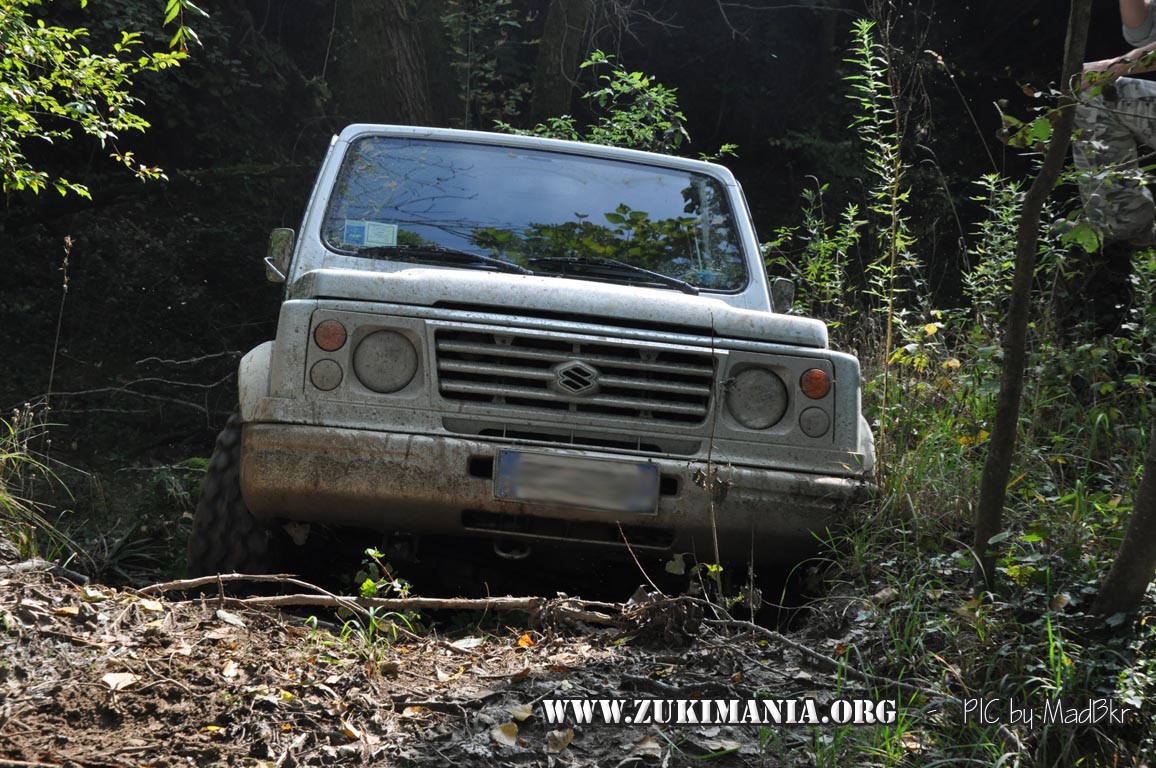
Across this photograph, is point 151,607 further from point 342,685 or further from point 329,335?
point 329,335

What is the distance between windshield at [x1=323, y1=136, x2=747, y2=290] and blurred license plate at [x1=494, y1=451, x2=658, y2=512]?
92 cm

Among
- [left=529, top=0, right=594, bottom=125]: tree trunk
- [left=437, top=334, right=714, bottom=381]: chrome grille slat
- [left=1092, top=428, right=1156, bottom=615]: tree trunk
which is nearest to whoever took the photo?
[left=1092, top=428, right=1156, bottom=615]: tree trunk

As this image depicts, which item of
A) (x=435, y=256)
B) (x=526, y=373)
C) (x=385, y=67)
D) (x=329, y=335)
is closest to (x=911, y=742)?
(x=526, y=373)

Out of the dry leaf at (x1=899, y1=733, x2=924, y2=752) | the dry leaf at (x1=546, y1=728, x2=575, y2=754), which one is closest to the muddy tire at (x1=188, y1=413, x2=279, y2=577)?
the dry leaf at (x1=546, y1=728, x2=575, y2=754)

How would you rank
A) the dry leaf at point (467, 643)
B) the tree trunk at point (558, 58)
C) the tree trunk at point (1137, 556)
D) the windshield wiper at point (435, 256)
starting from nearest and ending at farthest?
the tree trunk at point (1137, 556), the dry leaf at point (467, 643), the windshield wiper at point (435, 256), the tree trunk at point (558, 58)

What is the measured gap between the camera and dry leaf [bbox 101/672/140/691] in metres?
2.61

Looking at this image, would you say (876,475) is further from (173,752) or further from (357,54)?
(357,54)

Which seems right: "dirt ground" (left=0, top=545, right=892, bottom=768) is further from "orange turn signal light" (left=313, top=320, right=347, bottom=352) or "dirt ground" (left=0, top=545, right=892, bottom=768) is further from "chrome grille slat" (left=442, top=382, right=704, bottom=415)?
"orange turn signal light" (left=313, top=320, right=347, bottom=352)

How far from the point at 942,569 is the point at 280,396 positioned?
2.04 metres

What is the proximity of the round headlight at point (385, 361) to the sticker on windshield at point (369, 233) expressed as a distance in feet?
2.61

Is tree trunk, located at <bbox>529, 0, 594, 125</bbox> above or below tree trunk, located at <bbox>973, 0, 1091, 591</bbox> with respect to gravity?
above

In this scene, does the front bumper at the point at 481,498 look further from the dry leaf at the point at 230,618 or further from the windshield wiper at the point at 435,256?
the windshield wiper at the point at 435,256

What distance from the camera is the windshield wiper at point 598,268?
164 inches

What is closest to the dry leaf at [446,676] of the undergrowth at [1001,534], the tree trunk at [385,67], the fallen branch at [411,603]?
the fallen branch at [411,603]
